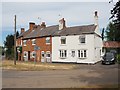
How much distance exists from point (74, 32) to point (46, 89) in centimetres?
3253

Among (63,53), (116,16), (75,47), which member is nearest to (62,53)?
(63,53)

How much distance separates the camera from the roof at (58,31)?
4553cm

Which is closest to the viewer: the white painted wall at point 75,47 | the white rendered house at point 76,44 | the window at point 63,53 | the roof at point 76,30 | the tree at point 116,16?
the tree at point 116,16

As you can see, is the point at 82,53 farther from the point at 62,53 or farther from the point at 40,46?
the point at 40,46

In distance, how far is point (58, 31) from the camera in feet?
166

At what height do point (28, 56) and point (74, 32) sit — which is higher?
point (74, 32)

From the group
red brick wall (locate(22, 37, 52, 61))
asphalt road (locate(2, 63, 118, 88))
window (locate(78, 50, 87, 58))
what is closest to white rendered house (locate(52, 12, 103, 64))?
window (locate(78, 50, 87, 58))

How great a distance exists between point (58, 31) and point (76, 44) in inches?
255

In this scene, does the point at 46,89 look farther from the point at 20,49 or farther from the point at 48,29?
the point at 20,49

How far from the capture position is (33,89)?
1462 centimetres

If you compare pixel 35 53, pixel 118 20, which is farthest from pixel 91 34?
pixel 118 20

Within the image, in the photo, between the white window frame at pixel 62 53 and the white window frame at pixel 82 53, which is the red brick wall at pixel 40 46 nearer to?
the white window frame at pixel 62 53

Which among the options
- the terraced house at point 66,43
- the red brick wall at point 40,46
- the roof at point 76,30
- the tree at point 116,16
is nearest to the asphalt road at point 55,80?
the tree at point 116,16

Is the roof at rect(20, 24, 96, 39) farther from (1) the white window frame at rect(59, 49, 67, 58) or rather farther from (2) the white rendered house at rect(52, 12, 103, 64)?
(1) the white window frame at rect(59, 49, 67, 58)
